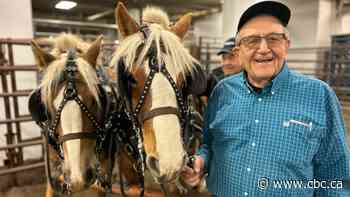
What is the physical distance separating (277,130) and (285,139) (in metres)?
0.04

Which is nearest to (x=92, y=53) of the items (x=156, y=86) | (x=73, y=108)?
(x=73, y=108)

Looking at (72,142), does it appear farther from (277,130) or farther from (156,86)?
(277,130)

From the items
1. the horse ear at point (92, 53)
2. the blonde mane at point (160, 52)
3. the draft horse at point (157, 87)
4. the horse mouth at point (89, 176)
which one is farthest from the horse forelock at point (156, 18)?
the horse mouth at point (89, 176)

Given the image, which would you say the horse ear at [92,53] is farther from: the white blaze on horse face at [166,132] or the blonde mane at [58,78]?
the white blaze on horse face at [166,132]

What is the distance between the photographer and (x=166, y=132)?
810 mm

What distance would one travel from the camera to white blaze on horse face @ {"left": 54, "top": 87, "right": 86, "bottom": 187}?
1069 millimetres

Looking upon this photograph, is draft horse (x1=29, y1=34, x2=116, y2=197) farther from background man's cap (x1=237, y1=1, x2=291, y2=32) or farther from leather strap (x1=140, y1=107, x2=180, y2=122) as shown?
background man's cap (x1=237, y1=1, x2=291, y2=32)

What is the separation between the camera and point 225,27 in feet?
20.6

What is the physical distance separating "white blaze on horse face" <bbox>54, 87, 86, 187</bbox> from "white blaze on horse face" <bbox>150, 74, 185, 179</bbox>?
0.42 metres

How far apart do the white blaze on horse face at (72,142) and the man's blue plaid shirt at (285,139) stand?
59 cm

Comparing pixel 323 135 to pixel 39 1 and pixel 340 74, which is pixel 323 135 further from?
pixel 39 1

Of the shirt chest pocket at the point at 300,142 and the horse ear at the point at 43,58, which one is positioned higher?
the horse ear at the point at 43,58

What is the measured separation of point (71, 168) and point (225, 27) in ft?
19.0

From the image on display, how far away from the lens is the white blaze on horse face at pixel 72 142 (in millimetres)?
1069
